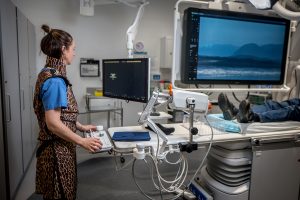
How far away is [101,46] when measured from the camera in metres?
4.11

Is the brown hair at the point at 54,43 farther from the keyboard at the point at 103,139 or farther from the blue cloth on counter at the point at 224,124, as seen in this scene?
the blue cloth on counter at the point at 224,124

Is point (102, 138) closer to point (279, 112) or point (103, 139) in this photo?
point (103, 139)

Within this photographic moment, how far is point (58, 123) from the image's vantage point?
49.3 inches

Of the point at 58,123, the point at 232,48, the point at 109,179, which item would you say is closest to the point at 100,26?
the point at 109,179

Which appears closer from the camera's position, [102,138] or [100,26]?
[102,138]

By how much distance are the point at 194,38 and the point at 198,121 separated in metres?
0.73

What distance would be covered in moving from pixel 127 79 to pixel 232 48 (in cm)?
90

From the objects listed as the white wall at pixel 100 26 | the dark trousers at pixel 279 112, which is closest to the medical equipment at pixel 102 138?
the dark trousers at pixel 279 112

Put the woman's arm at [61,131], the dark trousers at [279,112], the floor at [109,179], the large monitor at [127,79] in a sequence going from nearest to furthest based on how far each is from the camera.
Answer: the woman's arm at [61,131] < the large monitor at [127,79] < the dark trousers at [279,112] < the floor at [109,179]

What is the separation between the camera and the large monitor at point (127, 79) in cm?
162

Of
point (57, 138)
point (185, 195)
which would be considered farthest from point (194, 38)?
point (185, 195)

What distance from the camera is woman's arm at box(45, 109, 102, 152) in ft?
4.09

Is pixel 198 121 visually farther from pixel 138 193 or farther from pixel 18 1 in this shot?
pixel 18 1

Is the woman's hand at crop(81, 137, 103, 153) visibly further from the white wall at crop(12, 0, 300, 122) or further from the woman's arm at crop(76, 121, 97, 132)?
the white wall at crop(12, 0, 300, 122)
